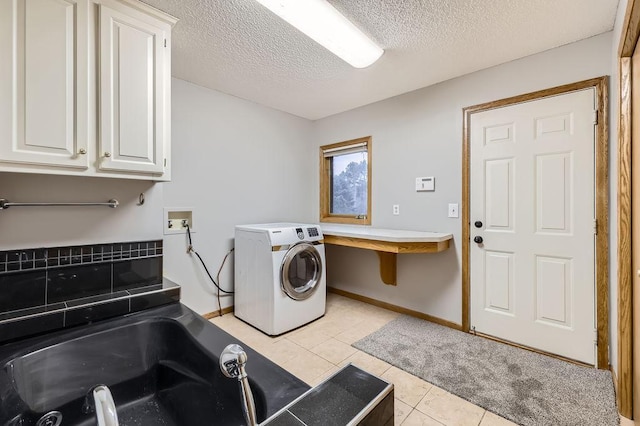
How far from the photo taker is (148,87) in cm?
167

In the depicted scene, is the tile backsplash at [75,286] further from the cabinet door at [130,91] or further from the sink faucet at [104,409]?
the sink faucet at [104,409]

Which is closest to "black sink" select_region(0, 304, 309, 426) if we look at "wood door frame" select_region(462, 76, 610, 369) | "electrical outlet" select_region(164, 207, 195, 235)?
"electrical outlet" select_region(164, 207, 195, 235)

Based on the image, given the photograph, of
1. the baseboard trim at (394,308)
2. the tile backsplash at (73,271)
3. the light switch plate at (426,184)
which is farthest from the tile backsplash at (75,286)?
the light switch plate at (426,184)

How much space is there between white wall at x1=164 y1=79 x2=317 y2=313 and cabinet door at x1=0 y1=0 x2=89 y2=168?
1.11 metres

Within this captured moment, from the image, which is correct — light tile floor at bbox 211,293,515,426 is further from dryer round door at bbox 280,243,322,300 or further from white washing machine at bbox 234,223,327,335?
dryer round door at bbox 280,243,322,300

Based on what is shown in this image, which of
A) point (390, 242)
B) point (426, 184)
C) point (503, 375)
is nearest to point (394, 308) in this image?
point (390, 242)

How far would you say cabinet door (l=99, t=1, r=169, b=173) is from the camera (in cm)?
152

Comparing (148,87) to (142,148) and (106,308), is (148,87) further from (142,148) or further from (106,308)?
(106,308)

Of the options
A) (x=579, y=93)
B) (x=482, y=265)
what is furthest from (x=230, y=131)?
(x=579, y=93)

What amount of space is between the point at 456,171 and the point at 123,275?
2.74 meters

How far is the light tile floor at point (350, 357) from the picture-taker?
5.15 feet

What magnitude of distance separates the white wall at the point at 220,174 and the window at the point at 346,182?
0.41m

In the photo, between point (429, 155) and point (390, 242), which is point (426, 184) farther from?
point (390, 242)

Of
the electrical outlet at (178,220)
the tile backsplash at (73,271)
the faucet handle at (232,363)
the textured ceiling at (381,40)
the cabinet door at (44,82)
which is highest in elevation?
the textured ceiling at (381,40)
